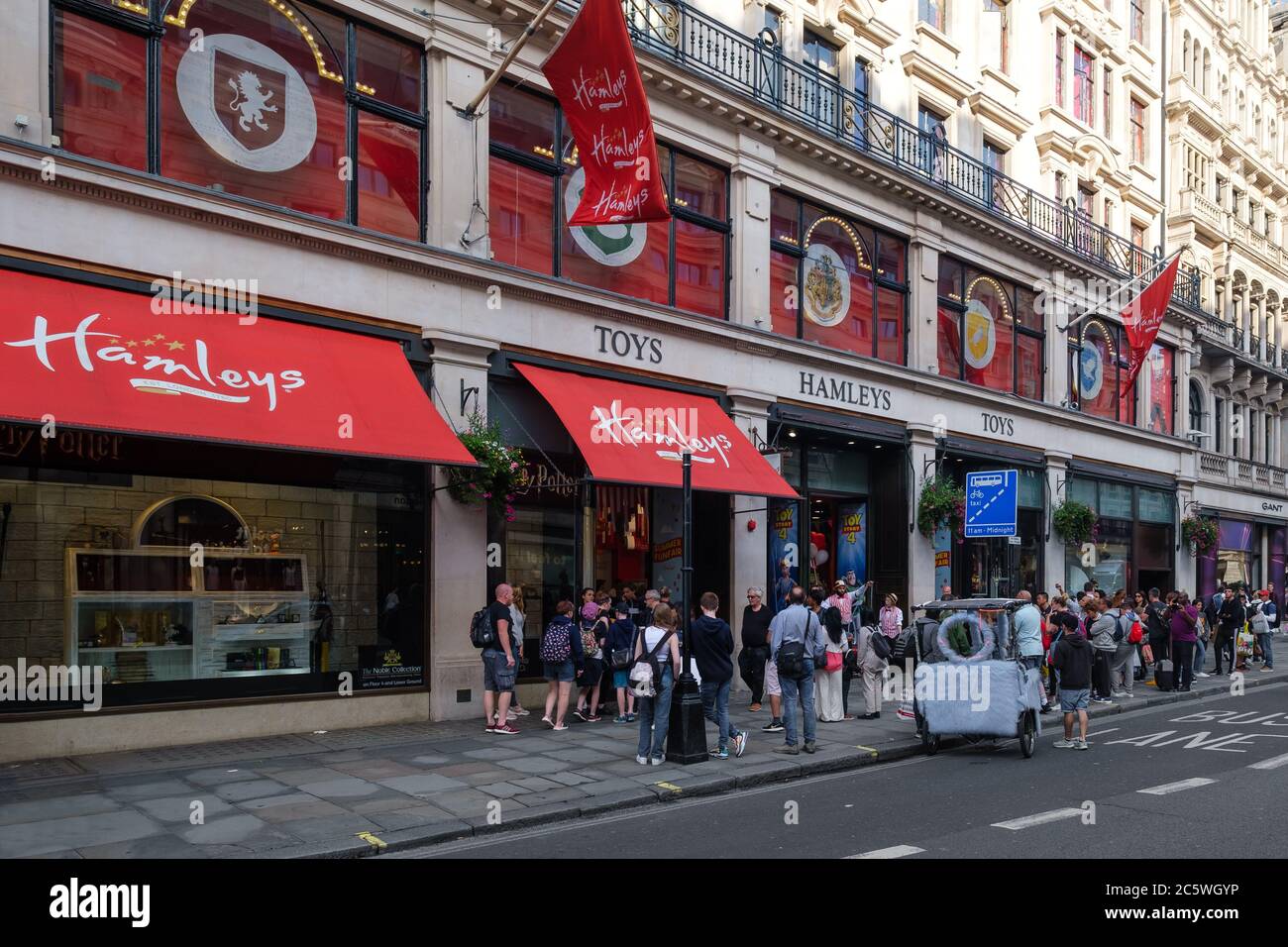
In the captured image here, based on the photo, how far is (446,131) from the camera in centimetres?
1416

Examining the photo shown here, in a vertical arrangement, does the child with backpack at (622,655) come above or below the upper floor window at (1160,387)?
below

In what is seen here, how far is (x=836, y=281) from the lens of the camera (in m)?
20.4

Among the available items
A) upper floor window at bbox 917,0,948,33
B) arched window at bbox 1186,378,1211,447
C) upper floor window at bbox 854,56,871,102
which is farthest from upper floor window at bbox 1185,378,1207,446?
upper floor window at bbox 854,56,871,102

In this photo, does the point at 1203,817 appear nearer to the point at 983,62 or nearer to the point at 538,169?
the point at 538,169

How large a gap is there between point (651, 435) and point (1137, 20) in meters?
25.6

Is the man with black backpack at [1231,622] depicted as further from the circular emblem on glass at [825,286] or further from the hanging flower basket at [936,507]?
the circular emblem on glass at [825,286]

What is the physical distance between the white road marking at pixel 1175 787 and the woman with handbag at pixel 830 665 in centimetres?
425

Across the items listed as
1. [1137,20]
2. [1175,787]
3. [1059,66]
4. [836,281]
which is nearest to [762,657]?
[1175,787]

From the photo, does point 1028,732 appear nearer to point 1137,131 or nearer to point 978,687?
point 978,687

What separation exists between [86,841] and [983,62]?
24.3 metres

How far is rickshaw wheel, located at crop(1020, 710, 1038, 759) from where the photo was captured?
12.0 m

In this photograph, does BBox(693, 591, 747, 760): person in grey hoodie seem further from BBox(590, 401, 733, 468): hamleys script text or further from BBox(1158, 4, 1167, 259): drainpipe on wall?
BBox(1158, 4, 1167, 259): drainpipe on wall

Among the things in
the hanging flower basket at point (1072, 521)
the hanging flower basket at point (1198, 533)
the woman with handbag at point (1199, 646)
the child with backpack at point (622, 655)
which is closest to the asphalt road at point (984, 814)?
the child with backpack at point (622, 655)

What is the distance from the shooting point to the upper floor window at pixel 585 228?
15.1 meters
